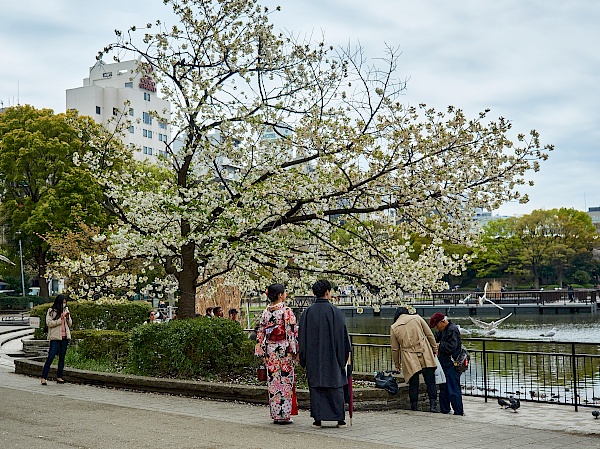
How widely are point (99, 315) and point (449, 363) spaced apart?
491 inches

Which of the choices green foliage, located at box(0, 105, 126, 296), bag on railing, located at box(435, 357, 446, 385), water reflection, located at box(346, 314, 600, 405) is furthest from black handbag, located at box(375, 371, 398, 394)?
green foliage, located at box(0, 105, 126, 296)

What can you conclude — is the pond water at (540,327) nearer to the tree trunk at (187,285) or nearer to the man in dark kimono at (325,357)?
the tree trunk at (187,285)

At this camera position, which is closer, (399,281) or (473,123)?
(473,123)

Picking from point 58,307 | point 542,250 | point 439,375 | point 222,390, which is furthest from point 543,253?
point 222,390

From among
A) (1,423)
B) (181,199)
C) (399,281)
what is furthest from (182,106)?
(1,423)

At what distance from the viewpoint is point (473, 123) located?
38.3 feet

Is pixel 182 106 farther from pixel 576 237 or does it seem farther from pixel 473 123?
pixel 576 237

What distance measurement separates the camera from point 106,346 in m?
15.4

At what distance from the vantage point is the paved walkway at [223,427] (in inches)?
309

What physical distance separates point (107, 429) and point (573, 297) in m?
52.1

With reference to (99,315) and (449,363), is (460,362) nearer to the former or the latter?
(449,363)

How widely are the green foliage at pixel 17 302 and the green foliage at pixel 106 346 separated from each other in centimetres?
3964

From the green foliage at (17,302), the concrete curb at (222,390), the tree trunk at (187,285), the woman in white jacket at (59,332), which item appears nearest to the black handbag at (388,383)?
the concrete curb at (222,390)

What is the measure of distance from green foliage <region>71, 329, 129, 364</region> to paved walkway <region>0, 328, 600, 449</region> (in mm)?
3271
